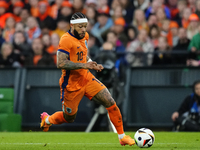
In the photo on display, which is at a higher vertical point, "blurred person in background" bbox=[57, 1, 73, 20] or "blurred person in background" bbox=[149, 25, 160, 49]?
"blurred person in background" bbox=[57, 1, 73, 20]

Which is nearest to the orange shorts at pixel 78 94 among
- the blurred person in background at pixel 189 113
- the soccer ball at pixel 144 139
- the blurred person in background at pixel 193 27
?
the soccer ball at pixel 144 139

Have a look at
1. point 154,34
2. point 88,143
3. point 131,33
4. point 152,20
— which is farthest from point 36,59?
point 88,143

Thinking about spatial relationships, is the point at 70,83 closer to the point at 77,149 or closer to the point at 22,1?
the point at 77,149

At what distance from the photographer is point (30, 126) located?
42.1 feet

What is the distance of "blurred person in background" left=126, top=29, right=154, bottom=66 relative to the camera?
12.5 metres

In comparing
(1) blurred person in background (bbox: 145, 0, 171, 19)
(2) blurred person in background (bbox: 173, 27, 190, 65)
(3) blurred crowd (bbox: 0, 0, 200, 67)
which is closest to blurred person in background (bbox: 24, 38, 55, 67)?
(3) blurred crowd (bbox: 0, 0, 200, 67)

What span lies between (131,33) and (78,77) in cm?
596

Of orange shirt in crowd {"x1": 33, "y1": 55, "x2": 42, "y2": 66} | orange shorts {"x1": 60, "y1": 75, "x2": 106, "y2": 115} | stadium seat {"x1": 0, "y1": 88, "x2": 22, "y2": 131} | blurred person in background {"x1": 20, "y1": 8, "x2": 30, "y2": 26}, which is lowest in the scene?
stadium seat {"x1": 0, "y1": 88, "x2": 22, "y2": 131}

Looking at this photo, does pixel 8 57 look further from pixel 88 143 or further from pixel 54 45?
pixel 88 143

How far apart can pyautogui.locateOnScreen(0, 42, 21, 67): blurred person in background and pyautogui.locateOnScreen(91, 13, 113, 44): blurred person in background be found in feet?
8.57

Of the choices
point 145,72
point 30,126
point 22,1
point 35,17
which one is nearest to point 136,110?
point 145,72

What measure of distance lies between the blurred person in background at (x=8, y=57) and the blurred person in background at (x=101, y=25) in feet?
8.57

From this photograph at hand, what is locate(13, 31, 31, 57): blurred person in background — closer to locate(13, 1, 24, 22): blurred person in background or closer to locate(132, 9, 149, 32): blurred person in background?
locate(13, 1, 24, 22): blurred person in background

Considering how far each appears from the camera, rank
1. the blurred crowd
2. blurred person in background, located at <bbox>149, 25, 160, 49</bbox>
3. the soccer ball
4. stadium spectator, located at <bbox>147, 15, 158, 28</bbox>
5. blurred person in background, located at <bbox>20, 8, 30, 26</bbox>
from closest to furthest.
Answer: the soccer ball < the blurred crowd < blurred person in background, located at <bbox>149, 25, 160, 49</bbox> < stadium spectator, located at <bbox>147, 15, 158, 28</bbox> < blurred person in background, located at <bbox>20, 8, 30, 26</bbox>
